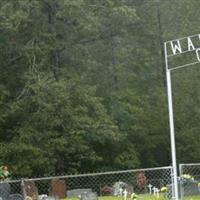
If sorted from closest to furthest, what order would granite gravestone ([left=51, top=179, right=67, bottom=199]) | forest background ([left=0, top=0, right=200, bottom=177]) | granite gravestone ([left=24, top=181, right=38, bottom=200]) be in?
granite gravestone ([left=24, top=181, right=38, bottom=200]) < granite gravestone ([left=51, top=179, right=67, bottom=199]) < forest background ([left=0, top=0, right=200, bottom=177])

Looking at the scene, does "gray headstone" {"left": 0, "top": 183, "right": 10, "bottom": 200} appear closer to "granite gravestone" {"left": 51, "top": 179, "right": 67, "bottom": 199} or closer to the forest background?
"granite gravestone" {"left": 51, "top": 179, "right": 67, "bottom": 199}

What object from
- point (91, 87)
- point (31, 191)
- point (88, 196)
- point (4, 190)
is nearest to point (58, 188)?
point (88, 196)

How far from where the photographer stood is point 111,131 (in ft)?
98.0

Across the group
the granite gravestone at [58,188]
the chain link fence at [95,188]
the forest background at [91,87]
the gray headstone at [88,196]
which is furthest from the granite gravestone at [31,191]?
the forest background at [91,87]

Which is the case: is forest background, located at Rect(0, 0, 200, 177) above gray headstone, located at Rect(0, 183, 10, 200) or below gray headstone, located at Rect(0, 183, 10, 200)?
above

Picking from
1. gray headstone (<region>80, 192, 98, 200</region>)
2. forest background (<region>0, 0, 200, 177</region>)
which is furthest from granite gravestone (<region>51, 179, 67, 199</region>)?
forest background (<region>0, 0, 200, 177</region>)

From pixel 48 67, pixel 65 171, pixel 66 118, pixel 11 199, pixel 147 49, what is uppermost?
pixel 147 49

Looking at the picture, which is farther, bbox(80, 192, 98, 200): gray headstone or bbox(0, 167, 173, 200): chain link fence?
bbox(80, 192, 98, 200): gray headstone

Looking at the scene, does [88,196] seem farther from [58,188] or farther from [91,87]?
[91,87]

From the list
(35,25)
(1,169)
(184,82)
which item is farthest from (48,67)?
(1,169)

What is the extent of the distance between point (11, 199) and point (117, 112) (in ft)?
64.0

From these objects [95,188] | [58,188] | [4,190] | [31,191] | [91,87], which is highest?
[91,87]

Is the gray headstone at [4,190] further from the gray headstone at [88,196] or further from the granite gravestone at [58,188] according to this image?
the granite gravestone at [58,188]

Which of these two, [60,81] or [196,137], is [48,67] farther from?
[196,137]
